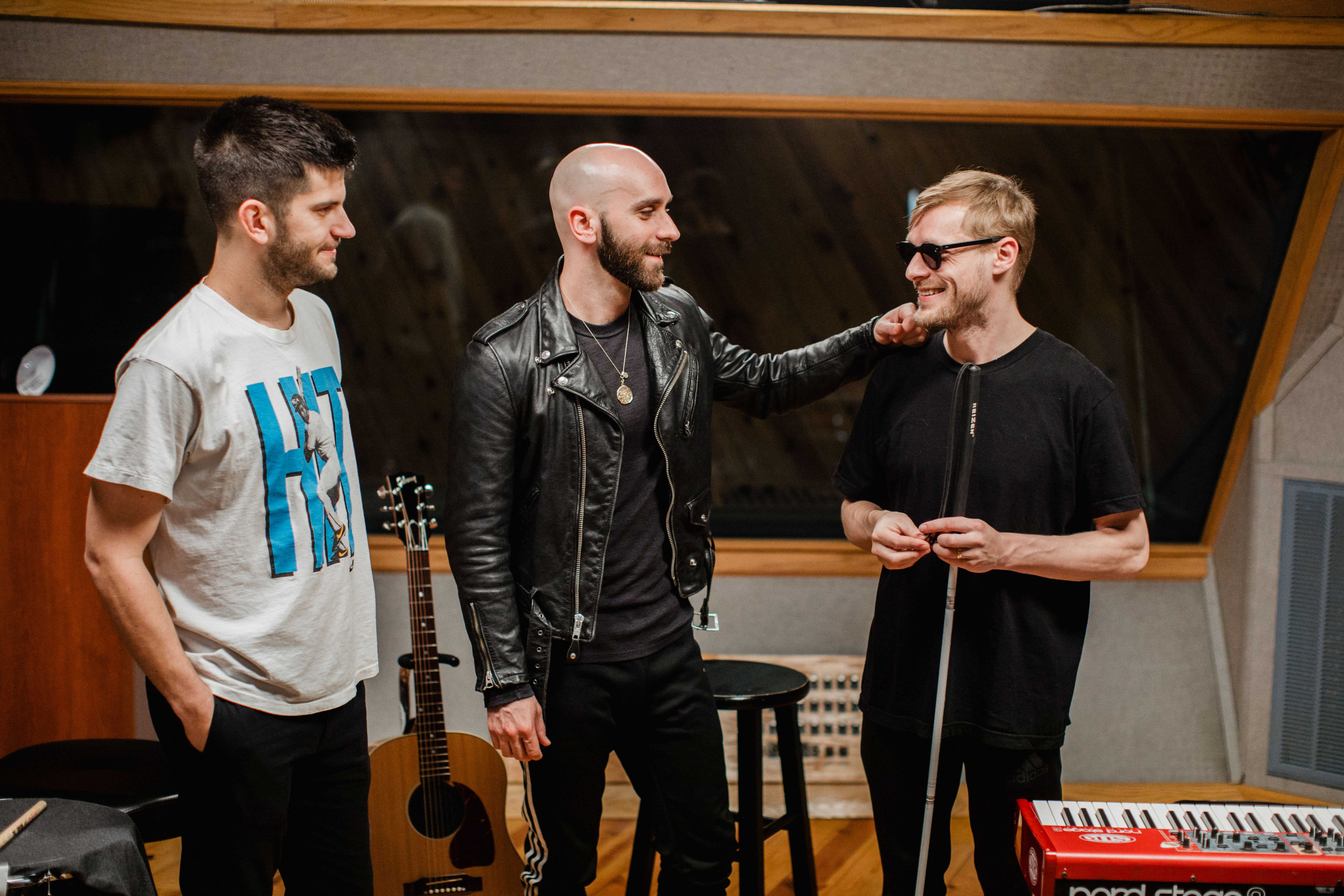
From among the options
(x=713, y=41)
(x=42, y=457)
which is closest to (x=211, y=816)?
(x=42, y=457)

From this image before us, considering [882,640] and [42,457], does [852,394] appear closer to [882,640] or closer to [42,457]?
[882,640]

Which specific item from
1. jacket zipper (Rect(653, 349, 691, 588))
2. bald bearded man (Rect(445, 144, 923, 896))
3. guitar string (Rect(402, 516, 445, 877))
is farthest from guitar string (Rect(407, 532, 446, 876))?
jacket zipper (Rect(653, 349, 691, 588))

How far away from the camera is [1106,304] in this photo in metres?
3.35

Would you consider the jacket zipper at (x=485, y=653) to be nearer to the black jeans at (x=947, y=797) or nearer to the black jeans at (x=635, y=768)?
the black jeans at (x=635, y=768)

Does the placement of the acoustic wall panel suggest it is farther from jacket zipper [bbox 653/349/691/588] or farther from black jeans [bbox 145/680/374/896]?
black jeans [bbox 145/680/374/896]

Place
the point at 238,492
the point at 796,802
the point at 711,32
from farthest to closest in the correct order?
the point at 711,32 < the point at 796,802 < the point at 238,492

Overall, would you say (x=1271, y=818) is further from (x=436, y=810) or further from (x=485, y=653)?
(x=436, y=810)

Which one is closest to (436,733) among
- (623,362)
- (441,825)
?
(441,825)

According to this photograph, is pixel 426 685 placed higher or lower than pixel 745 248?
lower

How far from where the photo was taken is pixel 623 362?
6.34 feet

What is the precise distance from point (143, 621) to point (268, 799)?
0.38 meters

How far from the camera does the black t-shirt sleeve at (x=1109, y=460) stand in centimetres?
181

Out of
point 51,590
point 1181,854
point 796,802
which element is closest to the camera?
point 1181,854

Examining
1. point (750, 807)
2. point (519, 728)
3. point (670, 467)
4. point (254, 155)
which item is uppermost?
point (254, 155)
